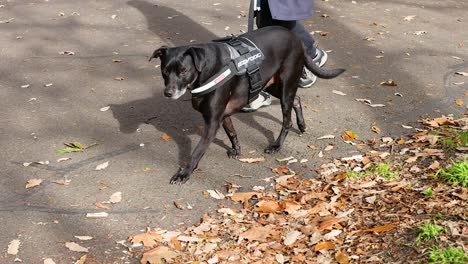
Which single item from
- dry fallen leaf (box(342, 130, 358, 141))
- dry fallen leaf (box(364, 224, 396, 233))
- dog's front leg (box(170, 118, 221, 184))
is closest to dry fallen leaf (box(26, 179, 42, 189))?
dog's front leg (box(170, 118, 221, 184))

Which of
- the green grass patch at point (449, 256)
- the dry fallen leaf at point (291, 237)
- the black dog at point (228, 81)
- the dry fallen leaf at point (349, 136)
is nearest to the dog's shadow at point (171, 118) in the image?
the black dog at point (228, 81)

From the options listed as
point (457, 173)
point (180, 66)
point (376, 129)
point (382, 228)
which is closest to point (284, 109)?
point (376, 129)

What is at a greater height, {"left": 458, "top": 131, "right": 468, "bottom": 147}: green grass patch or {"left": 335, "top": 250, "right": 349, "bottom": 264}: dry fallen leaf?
{"left": 458, "top": 131, "right": 468, "bottom": 147}: green grass patch

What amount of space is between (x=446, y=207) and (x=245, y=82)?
2040 mm

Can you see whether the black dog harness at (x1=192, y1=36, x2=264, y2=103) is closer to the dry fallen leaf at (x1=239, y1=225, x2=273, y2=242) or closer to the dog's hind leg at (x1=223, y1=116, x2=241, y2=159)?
the dog's hind leg at (x1=223, y1=116, x2=241, y2=159)

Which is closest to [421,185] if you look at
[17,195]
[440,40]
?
[17,195]

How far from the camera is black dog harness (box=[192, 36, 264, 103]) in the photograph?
4879 millimetres

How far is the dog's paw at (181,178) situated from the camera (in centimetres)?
515

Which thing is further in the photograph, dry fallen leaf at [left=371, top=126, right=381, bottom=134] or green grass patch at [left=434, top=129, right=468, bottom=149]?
dry fallen leaf at [left=371, top=126, right=381, bottom=134]

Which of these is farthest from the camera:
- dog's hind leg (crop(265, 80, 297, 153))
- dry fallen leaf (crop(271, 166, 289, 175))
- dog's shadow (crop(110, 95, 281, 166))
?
dog's shadow (crop(110, 95, 281, 166))

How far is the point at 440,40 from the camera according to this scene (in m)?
9.09

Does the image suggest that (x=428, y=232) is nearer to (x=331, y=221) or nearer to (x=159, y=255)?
(x=331, y=221)

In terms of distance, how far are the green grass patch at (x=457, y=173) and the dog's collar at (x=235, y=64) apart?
6.00ft

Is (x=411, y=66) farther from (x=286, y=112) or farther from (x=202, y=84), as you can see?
(x=202, y=84)
